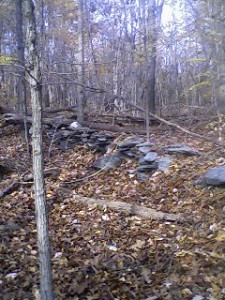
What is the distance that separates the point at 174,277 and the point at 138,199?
2504 mm

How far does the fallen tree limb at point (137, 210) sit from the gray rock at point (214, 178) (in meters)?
0.92

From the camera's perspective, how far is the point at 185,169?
291 inches

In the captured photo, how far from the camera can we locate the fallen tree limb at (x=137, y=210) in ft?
19.3

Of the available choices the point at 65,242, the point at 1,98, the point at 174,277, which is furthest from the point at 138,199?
the point at 1,98

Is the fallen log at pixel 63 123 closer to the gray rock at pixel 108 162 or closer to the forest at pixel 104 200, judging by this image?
the forest at pixel 104 200

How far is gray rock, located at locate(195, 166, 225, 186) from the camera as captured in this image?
622 centimetres

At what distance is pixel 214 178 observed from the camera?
6312mm

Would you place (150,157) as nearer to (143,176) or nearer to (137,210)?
(143,176)

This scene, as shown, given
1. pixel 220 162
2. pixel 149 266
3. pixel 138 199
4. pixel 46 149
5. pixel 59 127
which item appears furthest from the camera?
pixel 59 127

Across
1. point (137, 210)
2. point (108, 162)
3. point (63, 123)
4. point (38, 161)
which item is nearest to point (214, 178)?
point (137, 210)

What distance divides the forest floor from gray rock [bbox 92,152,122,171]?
197 mm

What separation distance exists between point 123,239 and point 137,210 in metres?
0.81

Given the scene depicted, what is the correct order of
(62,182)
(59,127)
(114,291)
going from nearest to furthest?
(114,291)
(62,182)
(59,127)

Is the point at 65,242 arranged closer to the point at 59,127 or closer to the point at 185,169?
A: the point at 185,169
